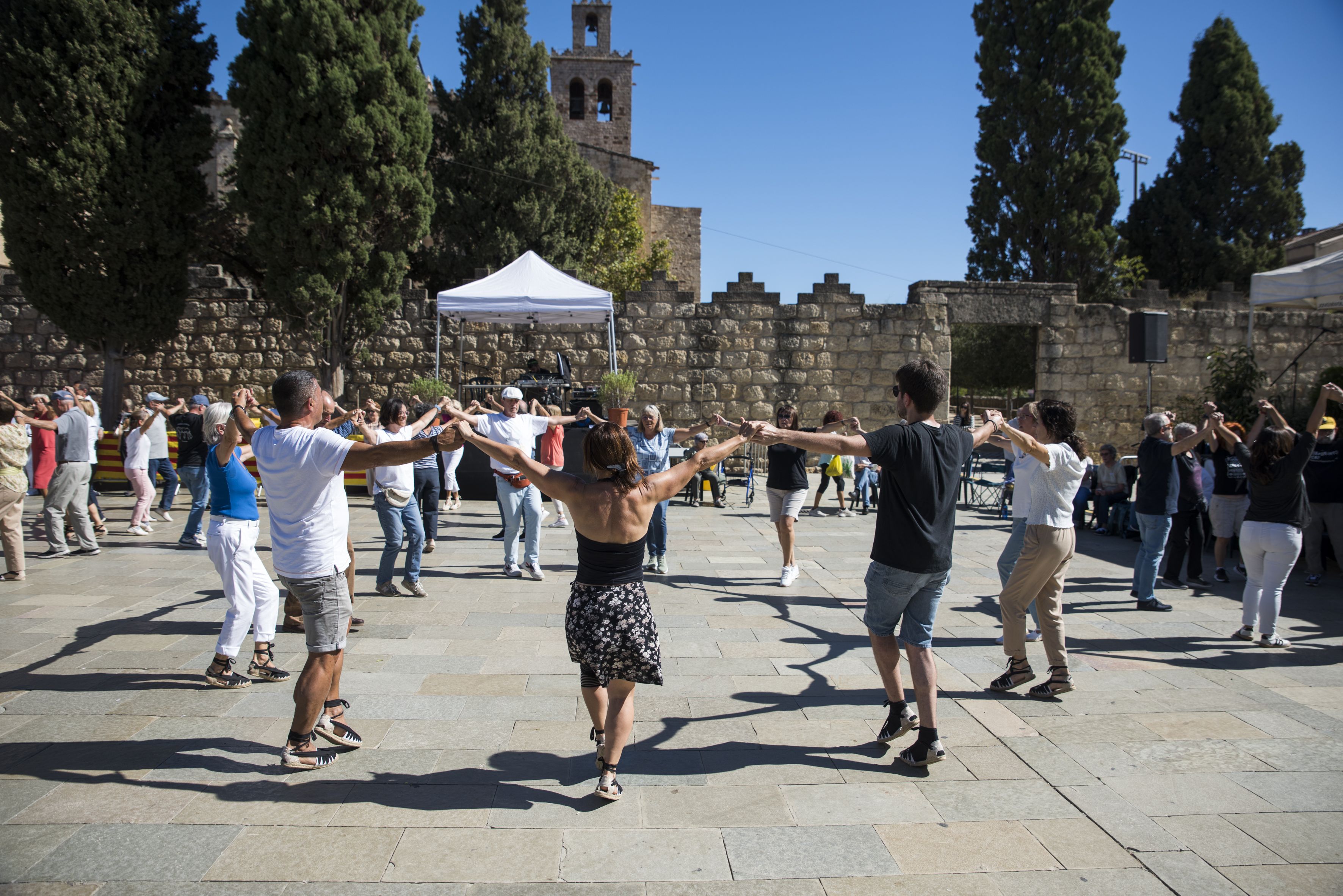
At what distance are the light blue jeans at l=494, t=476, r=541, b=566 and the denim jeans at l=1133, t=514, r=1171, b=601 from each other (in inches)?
206

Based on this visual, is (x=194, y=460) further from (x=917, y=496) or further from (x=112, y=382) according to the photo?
(x=917, y=496)

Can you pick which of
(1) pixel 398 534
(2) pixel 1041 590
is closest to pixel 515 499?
(1) pixel 398 534

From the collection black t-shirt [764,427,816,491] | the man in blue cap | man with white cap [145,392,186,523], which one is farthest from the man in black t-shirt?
man with white cap [145,392,186,523]

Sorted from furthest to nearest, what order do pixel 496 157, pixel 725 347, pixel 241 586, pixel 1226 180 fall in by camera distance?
1. pixel 1226 180
2. pixel 496 157
3. pixel 725 347
4. pixel 241 586

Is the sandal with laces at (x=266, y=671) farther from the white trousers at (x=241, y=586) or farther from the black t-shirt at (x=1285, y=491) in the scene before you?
the black t-shirt at (x=1285, y=491)

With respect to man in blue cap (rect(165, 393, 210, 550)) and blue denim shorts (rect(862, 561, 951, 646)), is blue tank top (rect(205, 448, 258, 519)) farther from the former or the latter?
man in blue cap (rect(165, 393, 210, 550))

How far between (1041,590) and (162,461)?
1104cm

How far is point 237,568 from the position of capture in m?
4.91

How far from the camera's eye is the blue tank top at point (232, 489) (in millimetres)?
5090

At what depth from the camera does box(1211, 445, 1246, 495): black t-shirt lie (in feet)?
24.8

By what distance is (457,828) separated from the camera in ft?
10.5

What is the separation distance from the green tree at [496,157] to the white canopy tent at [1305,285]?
15.3m

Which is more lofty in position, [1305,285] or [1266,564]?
[1305,285]

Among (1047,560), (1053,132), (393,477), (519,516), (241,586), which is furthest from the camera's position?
(1053,132)
